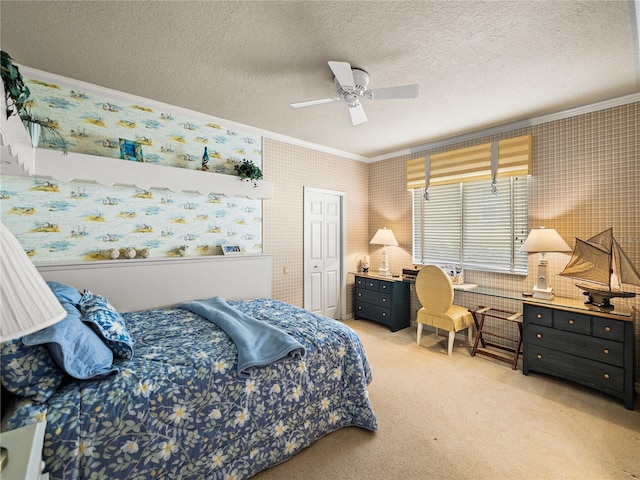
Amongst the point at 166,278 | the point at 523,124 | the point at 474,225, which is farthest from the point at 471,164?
the point at 166,278

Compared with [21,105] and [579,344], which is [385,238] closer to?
[579,344]

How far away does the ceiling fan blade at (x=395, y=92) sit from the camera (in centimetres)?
218

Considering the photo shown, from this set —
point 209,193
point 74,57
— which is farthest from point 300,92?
point 74,57

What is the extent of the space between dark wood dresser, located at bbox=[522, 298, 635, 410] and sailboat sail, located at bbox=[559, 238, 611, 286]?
10.9 inches

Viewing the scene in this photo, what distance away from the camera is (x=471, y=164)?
3.79 meters

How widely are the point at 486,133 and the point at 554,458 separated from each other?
337 cm

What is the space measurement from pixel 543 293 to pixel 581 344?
0.55m

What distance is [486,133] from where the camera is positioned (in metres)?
3.71

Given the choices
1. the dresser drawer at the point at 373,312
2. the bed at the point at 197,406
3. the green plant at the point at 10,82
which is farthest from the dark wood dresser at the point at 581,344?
the green plant at the point at 10,82

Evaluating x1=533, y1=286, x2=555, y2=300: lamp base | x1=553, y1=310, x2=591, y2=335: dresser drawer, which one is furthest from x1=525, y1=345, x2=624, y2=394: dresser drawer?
x1=533, y1=286, x2=555, y2=300: lamp base

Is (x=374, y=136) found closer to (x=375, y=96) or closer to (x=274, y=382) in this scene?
(x=375, y=96)

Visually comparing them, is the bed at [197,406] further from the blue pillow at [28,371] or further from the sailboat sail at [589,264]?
the sailboat sail at [589,264]

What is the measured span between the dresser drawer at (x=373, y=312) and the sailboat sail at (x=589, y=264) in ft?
7.15

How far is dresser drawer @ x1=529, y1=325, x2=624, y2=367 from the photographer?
7.94 feet
